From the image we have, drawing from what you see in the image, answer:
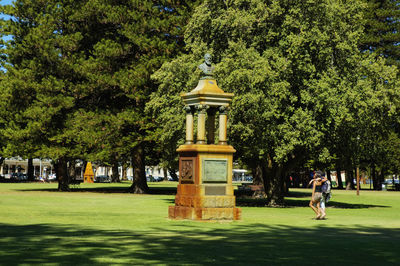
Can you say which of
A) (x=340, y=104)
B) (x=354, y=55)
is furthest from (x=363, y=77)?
(x=340, y=104)

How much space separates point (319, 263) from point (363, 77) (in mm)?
23315

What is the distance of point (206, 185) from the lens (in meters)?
18.8

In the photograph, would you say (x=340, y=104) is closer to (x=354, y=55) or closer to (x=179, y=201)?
(x=354, y=55)

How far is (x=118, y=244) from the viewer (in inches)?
477

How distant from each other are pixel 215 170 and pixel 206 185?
0.59m

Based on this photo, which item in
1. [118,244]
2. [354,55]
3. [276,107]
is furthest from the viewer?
[354,55]

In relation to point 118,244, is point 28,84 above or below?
above

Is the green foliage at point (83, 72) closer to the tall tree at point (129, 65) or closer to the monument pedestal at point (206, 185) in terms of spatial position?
the tall tree at point (129, 65)

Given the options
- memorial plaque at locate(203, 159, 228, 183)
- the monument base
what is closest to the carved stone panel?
memorial plaque at locate(203, 159, 228, 183)

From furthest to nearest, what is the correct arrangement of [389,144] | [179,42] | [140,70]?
1. [389,144]
2. [179,42]
3. [140,70]

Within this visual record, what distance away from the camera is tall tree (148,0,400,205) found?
91.5ft

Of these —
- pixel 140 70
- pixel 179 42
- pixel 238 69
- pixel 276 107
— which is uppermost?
pixel 179 42

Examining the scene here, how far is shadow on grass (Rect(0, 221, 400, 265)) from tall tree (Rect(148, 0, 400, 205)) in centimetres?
1152

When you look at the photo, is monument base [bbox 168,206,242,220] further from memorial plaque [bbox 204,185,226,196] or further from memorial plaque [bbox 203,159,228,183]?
memorial plaque [bbox 203,159,228,183]
